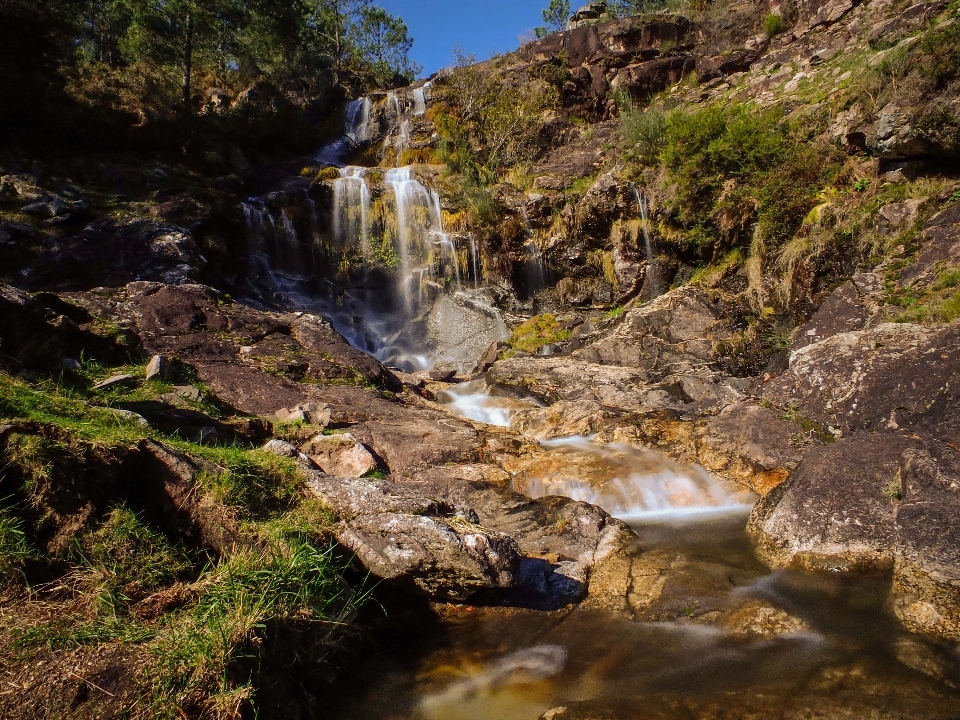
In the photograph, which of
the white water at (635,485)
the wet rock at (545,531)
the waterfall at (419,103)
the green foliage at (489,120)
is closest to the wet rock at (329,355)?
the wet rock at (545,531)

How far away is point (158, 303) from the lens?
340 inches

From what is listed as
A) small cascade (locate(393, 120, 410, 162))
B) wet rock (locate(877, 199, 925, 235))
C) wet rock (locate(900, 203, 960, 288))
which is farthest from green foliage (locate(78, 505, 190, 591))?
small cascade (locate(393, 120, 410, 162))

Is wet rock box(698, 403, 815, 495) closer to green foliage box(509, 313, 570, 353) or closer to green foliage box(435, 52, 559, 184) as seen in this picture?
green foliage box(509, 313, 570, 353)

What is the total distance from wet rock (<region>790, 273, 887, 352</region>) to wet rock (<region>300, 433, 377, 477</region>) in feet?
22.3

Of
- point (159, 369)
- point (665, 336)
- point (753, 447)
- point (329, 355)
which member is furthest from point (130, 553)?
point (665, 336)

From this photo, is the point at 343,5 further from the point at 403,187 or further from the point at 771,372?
the point at 771,372

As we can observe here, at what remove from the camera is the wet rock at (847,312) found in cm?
795

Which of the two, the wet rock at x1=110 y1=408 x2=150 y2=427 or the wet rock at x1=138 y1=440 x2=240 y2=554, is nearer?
the wet rock at x1=138 y1=440 x2=240 y2=554

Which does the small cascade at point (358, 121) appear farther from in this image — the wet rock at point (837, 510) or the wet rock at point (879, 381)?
the wet rock at point (837, 510)

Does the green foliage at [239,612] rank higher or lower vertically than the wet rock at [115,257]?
lower

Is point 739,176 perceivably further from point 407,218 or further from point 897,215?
point 407,218

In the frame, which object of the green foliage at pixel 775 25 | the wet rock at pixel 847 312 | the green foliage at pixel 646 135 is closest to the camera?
the wet rock at pixel 847 312

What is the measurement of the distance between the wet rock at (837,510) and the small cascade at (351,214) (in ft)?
44.4

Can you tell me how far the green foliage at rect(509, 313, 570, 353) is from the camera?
Result: 13.1 metres
